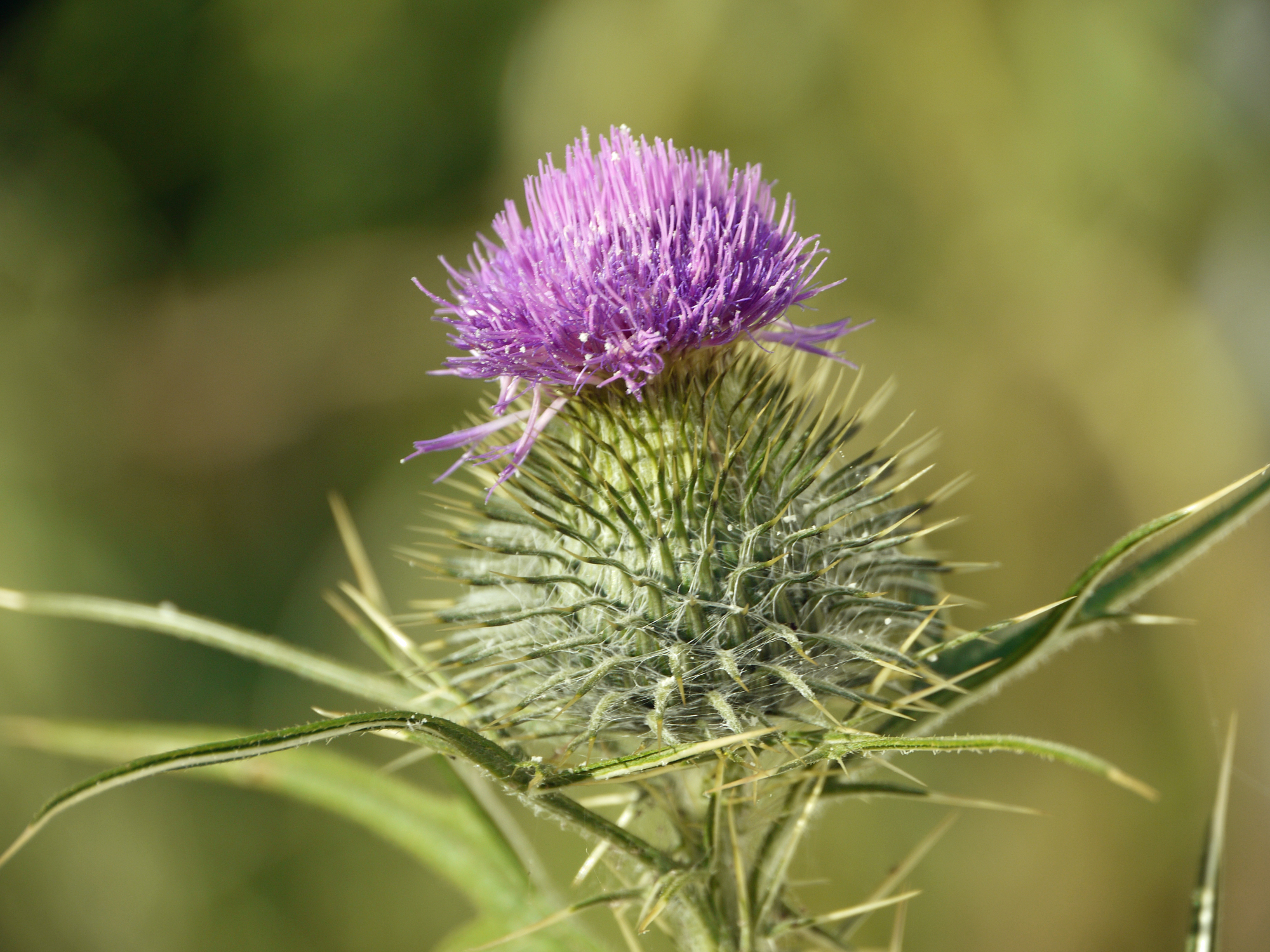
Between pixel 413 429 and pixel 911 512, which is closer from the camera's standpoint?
pixel 911 512

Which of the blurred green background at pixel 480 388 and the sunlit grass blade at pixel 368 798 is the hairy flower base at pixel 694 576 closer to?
the sunlit grass blade at pixel 368 798

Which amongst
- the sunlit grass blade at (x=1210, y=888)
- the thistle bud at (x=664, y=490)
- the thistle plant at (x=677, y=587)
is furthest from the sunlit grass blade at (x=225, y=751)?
the sunlit grass blade at (x=1210, y=888)

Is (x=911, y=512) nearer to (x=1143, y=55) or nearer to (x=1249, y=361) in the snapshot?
(x=1249, y=361)

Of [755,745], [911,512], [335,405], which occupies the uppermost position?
[335,405]

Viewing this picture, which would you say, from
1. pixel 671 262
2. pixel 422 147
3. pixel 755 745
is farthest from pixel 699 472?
pixel 422 147

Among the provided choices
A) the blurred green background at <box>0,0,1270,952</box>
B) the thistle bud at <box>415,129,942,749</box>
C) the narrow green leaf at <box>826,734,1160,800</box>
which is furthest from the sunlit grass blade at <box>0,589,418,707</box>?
the blurred green background at <box>0,0,1270,952</box>

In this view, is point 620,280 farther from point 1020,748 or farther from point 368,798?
point 368,798

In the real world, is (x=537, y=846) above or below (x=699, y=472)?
below

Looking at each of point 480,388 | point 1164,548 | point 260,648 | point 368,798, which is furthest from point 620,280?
point 480,388
